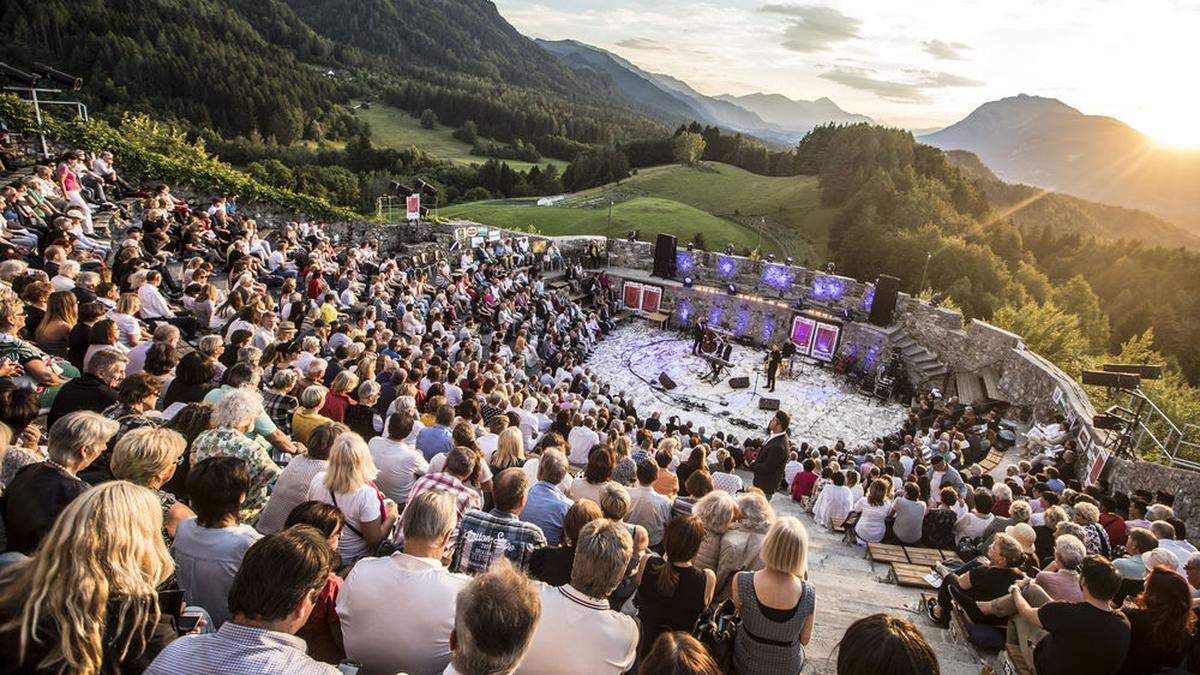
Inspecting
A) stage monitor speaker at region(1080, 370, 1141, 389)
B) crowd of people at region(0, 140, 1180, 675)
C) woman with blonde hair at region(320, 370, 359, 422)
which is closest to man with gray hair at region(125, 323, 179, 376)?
crowd of people at region(0, 140, 1180, 675)

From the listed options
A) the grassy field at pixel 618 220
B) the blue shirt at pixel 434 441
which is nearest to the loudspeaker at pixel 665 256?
the grassy field at pixel 618 220

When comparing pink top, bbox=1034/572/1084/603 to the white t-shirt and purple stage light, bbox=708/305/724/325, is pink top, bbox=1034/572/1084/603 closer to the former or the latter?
the white t-shirt

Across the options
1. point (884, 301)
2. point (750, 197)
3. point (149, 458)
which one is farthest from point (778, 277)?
point (750, 197)

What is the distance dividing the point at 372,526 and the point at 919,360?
21.3 m

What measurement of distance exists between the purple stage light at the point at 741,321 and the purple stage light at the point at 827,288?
2.79 metres

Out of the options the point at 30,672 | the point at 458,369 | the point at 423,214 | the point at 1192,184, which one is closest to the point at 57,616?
the point at 30,672

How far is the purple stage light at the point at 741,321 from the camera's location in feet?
81.9

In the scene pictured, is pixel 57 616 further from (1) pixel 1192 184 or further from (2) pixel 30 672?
(1) pixel 1192 184

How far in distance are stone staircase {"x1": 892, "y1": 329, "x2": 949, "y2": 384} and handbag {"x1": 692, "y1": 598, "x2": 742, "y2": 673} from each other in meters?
19.6

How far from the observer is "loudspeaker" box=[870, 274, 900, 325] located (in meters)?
21.9

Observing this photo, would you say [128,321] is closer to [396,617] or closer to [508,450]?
[508,450]

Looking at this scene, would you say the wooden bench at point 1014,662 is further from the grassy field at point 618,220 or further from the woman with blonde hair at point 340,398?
the grassy field at point 618,220

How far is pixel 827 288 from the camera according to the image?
24.1 metres

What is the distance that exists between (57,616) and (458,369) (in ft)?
28.4
